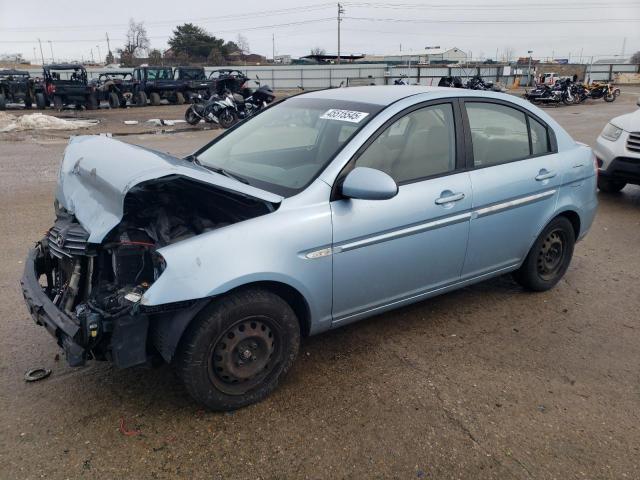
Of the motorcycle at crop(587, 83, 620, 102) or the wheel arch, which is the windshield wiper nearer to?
the wheel arch

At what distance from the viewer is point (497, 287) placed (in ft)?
15.9

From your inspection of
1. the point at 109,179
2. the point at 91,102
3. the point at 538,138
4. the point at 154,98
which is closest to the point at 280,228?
the point at 109,179

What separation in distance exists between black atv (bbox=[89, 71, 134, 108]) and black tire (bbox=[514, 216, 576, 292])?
23.9m

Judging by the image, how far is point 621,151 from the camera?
24.8ft

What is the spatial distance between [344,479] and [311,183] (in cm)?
159

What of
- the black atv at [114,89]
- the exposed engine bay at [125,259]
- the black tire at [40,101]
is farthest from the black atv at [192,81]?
the exposed engine bay at [125,259]

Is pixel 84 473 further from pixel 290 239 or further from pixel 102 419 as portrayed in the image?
pixel 290 239

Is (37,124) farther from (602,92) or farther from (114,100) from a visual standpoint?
(602,92)

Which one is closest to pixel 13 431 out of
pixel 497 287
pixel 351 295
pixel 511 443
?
pixel 351 295

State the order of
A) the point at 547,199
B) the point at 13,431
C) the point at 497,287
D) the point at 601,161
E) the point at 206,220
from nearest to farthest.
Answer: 1. the point at 13,431
2. the point at 206,220
3. the point at 547,199
4. the point at 497,287
5. the point at 601,161

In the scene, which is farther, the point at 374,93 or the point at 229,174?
the point at 374,93

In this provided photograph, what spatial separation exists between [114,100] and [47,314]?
24394mm

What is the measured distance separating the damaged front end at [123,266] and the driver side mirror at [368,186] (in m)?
0.48

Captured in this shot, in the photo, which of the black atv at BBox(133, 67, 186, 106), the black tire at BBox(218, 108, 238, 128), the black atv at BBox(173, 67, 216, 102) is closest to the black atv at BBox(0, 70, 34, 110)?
the black atv at BBox(133, 67, 186, 106)
